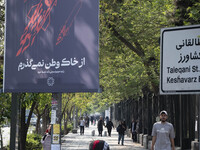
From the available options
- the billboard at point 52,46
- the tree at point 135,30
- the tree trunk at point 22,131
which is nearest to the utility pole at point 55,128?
the billboard at point 52,46

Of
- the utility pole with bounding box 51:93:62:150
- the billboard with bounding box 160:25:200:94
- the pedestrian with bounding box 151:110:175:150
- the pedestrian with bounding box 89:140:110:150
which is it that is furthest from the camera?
the utility pole with bounding box 51:93:62:150

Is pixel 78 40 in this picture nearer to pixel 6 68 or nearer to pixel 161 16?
pixel 6 68

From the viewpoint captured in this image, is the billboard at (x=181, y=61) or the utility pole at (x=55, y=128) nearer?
the billboard at (x=181, y=61)

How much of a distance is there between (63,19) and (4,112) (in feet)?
20.5

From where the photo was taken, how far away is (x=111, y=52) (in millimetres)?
25469

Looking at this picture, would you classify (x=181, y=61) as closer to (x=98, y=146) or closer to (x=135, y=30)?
(x=98, y=146)

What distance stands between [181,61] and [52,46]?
6266 mm

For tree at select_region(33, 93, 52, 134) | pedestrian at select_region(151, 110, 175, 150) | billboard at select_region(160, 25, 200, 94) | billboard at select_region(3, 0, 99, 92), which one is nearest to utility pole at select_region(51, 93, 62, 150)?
billboard at select_region(3, 0, 99, 92)

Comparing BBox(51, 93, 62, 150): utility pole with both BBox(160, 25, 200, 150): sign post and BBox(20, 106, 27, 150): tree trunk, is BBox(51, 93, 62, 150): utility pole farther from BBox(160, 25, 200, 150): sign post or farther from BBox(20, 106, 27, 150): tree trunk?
BBox(20, 106, 27, 150): tree trunk

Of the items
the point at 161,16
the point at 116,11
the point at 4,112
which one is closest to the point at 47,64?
the point at 4,112

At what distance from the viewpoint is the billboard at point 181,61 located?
18.4 feet

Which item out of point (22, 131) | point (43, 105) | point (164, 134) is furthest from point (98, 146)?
point (43, 105)

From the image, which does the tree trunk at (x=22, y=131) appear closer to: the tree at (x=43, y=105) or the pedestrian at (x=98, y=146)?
the tree at (x=43, y=105)

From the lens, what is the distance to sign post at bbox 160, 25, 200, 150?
561cm
